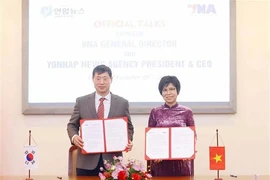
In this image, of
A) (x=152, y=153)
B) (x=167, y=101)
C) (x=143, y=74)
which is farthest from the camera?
(x=143, y=74)

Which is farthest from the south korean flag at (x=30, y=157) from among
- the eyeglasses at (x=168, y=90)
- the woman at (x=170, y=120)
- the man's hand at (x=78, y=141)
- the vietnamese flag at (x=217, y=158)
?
the vietnamese flag at (x=217, y=158)

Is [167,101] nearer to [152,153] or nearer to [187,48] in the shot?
[152,153]

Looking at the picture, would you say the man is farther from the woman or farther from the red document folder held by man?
the woman

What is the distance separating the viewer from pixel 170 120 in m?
3.32

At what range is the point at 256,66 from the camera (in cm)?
461

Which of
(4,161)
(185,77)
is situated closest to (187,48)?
(185,77)

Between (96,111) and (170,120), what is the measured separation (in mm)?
558

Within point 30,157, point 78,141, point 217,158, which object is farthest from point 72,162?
point 217,158

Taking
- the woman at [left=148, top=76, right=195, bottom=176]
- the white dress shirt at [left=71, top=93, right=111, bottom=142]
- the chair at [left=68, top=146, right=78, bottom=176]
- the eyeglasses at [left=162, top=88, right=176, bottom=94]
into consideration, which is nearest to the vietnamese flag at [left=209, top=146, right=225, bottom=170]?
the woman at [left=148, top=76, right=195, bottom=176]

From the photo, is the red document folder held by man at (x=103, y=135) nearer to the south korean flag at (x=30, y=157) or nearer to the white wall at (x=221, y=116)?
the south korean flag at (x=30, y=157)

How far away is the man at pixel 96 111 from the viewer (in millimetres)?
3309

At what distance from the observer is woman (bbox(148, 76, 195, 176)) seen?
3.31 metres

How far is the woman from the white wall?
1243 mm

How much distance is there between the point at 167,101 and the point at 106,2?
1645 mm
